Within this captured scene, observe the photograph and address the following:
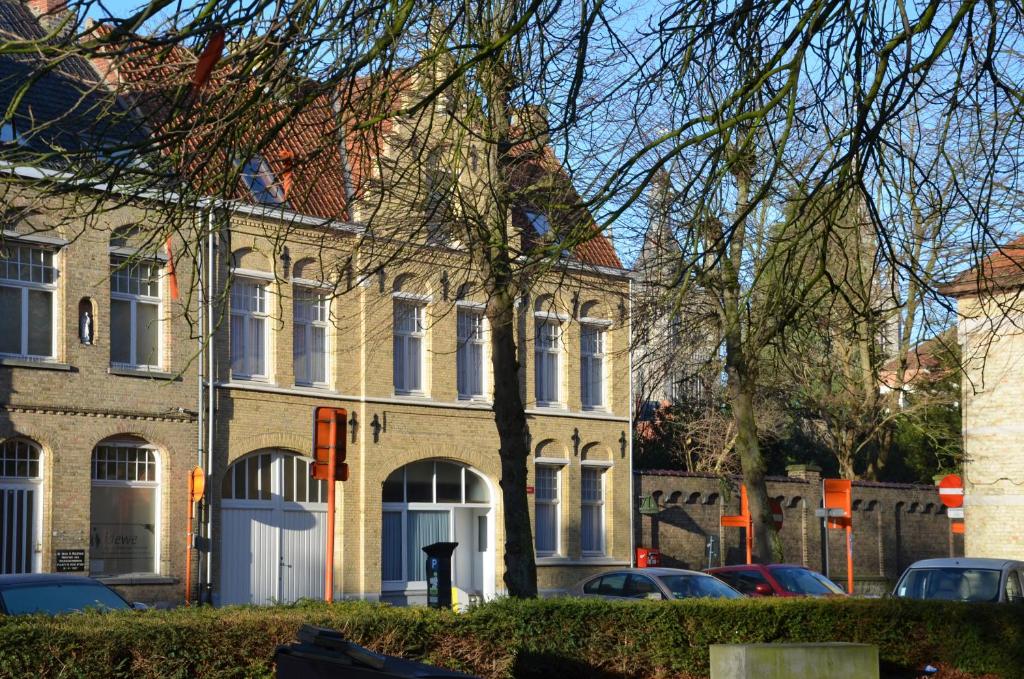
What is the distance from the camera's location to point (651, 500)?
3625cm

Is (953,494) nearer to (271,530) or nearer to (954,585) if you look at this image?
(954,585)

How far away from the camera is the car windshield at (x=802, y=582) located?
997 inches

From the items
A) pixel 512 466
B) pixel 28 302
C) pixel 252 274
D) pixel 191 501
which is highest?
pixel 252 274

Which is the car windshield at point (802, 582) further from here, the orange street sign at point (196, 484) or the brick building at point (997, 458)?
the orange street sign at point (196, 484)

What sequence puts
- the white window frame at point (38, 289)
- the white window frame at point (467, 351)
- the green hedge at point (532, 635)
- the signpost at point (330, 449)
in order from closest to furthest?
the green hedge at point (532, 635) < the signpost at point (330, 449) < the white window frame at point (38, 289) < the white window frame at point (467, 351)

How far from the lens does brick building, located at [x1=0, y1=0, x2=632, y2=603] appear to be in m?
25.1

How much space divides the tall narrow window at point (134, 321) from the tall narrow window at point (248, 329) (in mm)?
1830

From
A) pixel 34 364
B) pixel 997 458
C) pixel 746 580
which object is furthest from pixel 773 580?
pixel 34 364

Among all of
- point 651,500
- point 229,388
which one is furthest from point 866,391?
point 229,388

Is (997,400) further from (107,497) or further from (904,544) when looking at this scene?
(107,497)

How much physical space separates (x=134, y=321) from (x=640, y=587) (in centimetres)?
1069

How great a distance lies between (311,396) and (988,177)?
2130 centimetres

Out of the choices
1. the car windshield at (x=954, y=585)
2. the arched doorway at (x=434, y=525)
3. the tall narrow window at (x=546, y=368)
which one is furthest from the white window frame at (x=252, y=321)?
the car windshield at (x=954, y=585)

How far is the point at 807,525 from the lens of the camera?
135ft
